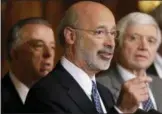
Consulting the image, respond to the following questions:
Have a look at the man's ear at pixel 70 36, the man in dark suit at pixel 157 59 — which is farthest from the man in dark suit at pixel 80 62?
the man in dark suit at pixel 157 59

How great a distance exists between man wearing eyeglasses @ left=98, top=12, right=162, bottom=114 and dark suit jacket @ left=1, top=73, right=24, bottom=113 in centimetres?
33

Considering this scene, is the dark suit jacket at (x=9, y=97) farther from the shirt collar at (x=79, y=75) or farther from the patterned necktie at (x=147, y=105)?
the patterned necktie at (x=147, y=105)

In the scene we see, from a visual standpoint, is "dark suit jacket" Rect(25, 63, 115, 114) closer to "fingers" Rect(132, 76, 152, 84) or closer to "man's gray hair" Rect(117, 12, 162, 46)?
"fingers" Rect(132, 76, 152, 84)

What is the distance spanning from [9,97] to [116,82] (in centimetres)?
42

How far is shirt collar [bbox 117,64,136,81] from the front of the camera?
1806 mm

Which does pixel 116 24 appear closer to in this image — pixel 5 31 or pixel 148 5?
pixel 148 5

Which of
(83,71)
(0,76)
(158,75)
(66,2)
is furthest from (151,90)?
(0,76)

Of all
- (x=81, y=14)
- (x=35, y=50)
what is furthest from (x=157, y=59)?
(x=35, y=50)

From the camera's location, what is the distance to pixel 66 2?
1.83 metres

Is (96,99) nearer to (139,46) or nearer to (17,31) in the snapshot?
(139,46)

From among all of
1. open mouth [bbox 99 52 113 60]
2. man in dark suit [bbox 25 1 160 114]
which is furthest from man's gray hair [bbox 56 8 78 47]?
open mouth [bbox 99 52 113 60]

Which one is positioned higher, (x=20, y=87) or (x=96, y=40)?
(x=96, y=40)

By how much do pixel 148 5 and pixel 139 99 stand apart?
369mm

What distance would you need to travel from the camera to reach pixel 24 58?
71.9 inches
